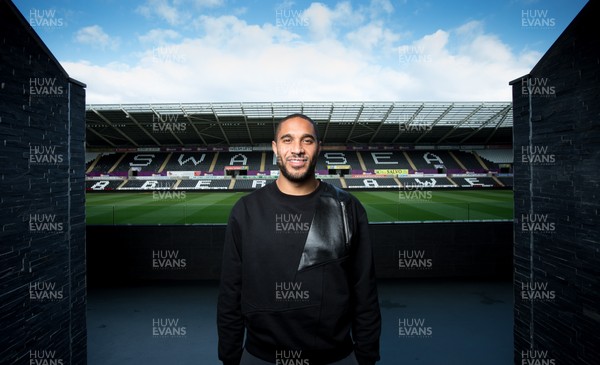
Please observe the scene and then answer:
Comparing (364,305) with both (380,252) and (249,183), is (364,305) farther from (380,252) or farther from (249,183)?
(249,183)

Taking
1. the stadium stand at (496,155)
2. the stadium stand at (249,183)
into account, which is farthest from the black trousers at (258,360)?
the stadium stand at (496,155)

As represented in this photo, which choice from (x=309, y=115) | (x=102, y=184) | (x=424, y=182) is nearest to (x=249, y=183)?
(x=309, y=115)

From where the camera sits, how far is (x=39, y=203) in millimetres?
3131

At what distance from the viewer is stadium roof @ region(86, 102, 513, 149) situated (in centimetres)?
2298

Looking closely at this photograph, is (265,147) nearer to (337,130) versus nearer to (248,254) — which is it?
(337,130)

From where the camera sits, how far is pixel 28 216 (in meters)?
3.01

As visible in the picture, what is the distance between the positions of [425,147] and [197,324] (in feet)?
112

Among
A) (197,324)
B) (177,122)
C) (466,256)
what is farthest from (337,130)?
(197,324)

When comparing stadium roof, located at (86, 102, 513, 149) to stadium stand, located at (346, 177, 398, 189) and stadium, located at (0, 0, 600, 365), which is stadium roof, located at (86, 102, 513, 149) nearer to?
stadium stand, located at (346, 177, 398, 189)

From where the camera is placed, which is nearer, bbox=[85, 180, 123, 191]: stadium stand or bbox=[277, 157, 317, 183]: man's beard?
bbox=[277, 157, 317, 183]: man's beard

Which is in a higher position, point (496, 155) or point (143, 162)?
point (496, 155)

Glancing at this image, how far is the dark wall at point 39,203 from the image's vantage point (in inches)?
109

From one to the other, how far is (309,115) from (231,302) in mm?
23247

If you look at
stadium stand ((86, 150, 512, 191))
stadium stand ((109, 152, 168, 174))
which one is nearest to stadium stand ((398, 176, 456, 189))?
stadium stand ((86, 150, 512, 191))
